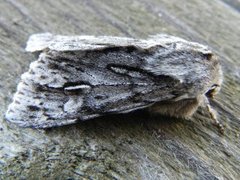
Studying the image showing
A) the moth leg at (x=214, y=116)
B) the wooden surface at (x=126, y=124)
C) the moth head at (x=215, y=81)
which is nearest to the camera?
the wooden surface at (x=126, y=124)

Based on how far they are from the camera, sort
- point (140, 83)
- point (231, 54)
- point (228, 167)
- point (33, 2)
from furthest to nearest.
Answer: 1. point (33, 2)
2. point (231, 54)
3. point (140, 83)
4. point (228, 167)

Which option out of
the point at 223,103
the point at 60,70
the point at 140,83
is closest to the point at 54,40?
the point at 60,70

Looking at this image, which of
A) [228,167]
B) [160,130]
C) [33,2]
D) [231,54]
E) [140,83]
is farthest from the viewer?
[33,2]

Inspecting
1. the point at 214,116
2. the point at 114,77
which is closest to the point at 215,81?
the point at 214,116

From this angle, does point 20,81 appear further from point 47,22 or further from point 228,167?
point 228,167

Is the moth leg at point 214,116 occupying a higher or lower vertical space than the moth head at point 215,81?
lower

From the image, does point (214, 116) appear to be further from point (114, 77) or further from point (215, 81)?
point (114, 77)
